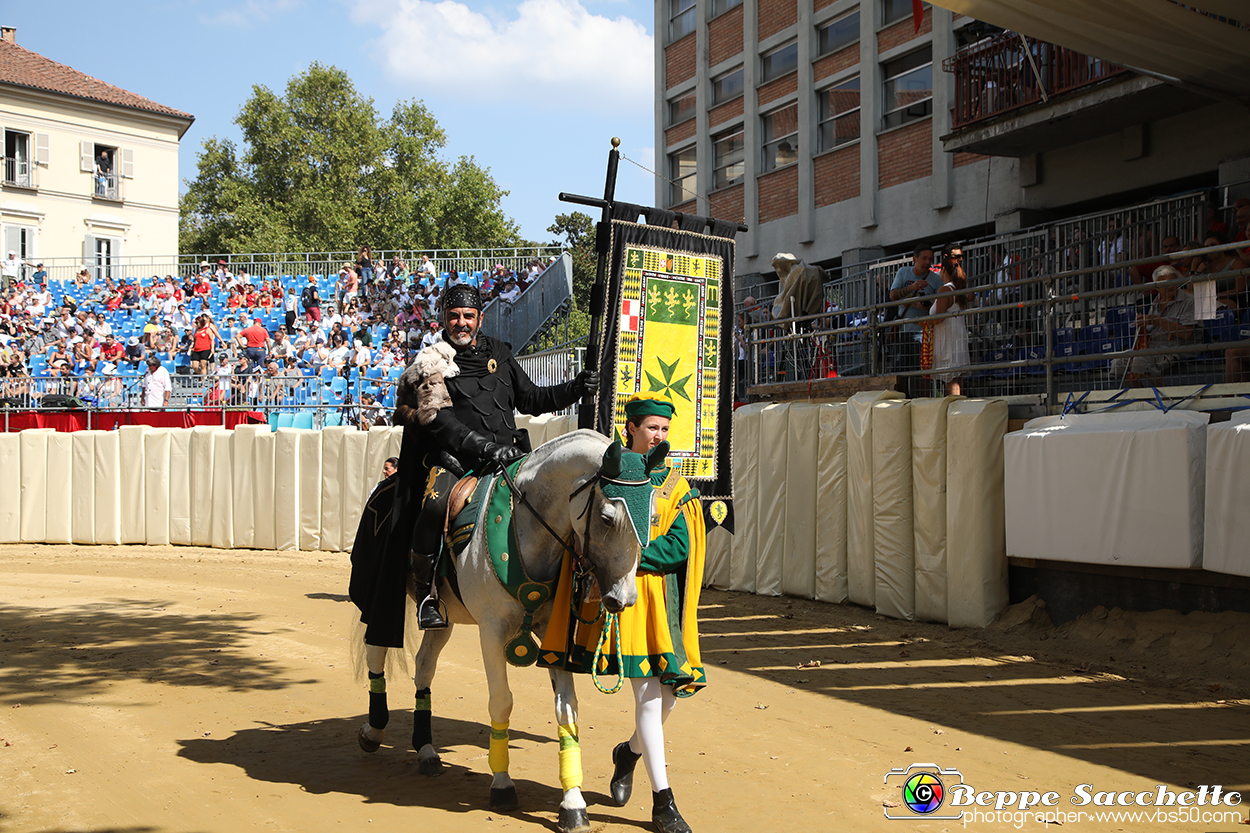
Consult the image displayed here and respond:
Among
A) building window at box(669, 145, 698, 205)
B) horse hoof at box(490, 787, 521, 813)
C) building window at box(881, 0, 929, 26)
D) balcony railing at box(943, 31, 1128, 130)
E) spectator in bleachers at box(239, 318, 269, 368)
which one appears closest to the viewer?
horse hoof at box(490, 787, 521, 813)

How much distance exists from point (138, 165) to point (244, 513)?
1517 inches

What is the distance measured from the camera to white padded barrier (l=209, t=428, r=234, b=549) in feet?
61.5

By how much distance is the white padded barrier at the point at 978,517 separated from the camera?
9.98 metres

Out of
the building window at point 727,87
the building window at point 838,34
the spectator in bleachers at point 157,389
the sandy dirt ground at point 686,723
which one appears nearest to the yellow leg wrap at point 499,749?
the sandy dirt ground at point 686,723

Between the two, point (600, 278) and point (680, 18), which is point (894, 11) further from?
point (600, 278)

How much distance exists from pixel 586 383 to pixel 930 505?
5683 millimetres

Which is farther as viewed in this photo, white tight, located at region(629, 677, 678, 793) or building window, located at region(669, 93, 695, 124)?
building window, located at region(669, 93, 695, 124)

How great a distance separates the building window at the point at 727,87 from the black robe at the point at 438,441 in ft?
80.4

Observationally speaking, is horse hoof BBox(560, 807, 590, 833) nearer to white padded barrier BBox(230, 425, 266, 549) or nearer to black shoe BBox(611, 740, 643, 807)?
black shoe BBox(611, 740, 643, 807)

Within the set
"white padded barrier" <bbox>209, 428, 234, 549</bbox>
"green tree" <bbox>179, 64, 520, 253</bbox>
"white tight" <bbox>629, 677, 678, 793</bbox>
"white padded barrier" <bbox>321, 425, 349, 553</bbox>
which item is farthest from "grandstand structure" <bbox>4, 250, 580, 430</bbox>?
"green tree" <bbox>179, 64, 520, 253</bbox>

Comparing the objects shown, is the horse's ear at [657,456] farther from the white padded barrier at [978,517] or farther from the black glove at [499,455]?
the white padded barrier at [978,517]

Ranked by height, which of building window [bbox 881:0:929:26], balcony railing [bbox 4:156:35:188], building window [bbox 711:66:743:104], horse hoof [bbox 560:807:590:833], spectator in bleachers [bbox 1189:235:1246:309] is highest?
balcony railing [bbox 4:156:35:188]

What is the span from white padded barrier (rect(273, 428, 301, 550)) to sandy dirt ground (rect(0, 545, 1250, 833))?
6789 millimetres

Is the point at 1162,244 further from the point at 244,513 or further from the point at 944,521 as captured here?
the point at 244,513
